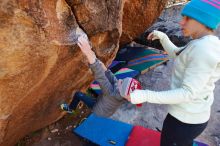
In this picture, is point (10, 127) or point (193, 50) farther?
point (10, 127)

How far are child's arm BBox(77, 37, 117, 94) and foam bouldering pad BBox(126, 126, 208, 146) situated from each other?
1.08 metres

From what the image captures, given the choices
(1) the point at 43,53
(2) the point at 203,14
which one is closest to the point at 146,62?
(1) the point at 43,53

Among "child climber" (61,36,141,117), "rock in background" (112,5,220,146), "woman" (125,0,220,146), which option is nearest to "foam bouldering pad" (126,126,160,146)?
"rock in background" (112,5,220,146)

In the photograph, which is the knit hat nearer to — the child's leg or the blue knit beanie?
the blue knit beanie

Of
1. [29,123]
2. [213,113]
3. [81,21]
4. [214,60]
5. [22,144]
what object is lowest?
[213,113]

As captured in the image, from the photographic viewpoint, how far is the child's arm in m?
2.69

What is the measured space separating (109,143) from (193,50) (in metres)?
1.67

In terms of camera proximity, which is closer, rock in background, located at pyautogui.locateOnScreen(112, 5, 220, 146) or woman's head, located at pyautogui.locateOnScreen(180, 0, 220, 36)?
woman's head, located at pyautogui.locateOnScreen(180, 0, 220, 36)

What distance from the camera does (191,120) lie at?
8.45 feet

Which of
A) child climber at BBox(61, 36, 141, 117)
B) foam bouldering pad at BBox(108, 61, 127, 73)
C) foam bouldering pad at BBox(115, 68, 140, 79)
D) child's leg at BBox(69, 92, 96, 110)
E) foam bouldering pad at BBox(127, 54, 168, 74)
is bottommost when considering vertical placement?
foam bouldering pad at BBox(127, 54, 168, 74)

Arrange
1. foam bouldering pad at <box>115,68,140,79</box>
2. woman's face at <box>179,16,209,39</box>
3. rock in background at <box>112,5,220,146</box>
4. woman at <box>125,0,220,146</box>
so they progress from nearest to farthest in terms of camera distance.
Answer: woman at <box>125,0,220,146</box>, woman's face at <box>179,16,209,39</box>, rock in background at <box>112,5,220,146</box>, foam bouldering pad at <box>115,68,140,79</box>

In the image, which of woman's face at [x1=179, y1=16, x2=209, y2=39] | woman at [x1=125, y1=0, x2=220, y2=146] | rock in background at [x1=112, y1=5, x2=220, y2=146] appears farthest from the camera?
rock in background at [x1=112, y1=5, x2=220, y2=146]

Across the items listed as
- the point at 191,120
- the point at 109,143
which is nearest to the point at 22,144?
the point at 109,143

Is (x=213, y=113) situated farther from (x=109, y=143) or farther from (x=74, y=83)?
(x=74, y=83)
